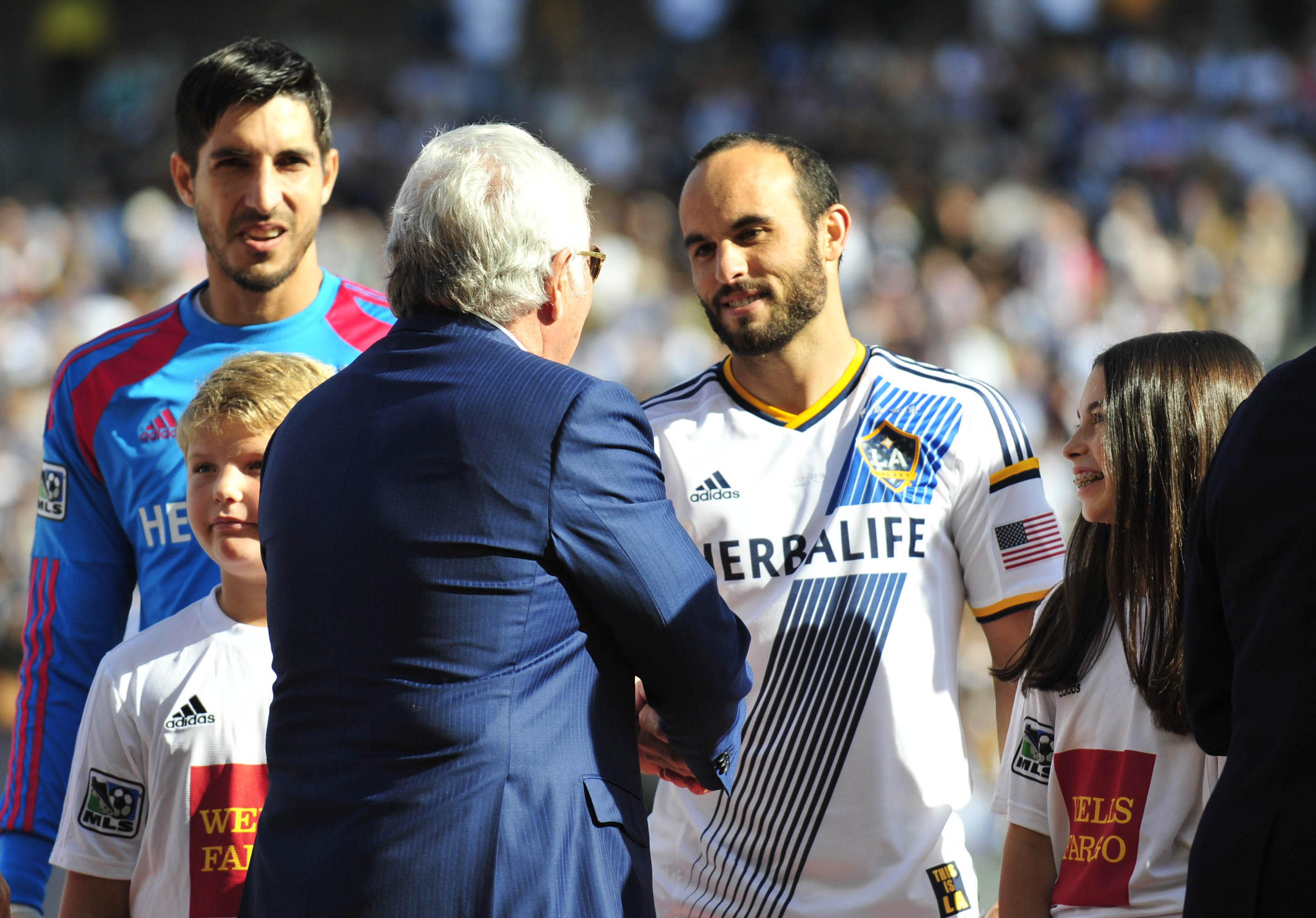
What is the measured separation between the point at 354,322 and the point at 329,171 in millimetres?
397

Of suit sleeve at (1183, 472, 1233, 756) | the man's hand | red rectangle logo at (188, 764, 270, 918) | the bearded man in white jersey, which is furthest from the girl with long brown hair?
red rectangle logo at (188, 764, 270, 918)

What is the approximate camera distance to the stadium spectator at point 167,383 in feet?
10.7

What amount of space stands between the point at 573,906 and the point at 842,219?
2080 mm

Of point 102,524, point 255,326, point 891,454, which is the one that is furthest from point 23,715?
point 891,454

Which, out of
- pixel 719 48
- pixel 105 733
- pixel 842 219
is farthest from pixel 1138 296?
pixel 105 733

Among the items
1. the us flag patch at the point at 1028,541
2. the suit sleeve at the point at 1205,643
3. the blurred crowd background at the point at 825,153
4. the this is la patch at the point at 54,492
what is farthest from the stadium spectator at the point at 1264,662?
the blurred crowd background at the point at 825,153

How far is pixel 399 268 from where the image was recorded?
236 cm

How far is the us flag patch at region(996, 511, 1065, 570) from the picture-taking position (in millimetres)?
3348

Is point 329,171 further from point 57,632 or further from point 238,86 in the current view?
point 57,632

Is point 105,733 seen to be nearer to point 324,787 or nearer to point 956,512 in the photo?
point 324,787

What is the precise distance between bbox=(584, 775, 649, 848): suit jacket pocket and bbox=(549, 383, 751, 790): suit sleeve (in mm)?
130

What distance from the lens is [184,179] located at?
3629 millimetres

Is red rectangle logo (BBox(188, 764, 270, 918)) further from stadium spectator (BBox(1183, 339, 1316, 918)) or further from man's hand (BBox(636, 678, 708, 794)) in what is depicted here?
stadium spectator (BBox(1183, 339, 1316, 918))

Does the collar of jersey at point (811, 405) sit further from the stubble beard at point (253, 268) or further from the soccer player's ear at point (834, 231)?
the stubble beard at point (253, 268)
